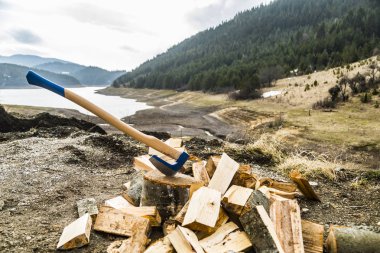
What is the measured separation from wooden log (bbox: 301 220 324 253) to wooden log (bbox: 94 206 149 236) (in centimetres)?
173

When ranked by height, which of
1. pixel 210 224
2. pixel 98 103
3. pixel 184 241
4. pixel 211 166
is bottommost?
pixel 98 103

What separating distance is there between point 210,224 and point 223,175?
115 cm

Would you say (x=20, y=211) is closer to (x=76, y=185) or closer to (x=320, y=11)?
(x=76, y=185)

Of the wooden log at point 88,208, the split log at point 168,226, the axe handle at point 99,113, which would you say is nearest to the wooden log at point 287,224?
the split log at point 168,226

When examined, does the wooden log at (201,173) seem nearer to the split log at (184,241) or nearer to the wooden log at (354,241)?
the split log at (184,241)

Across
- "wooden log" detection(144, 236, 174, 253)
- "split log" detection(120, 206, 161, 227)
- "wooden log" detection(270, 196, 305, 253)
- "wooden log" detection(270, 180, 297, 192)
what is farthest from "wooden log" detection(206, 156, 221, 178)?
"wooden log" detection(144, 236, 174, 253)

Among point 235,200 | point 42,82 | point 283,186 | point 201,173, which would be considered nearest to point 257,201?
point 235,200

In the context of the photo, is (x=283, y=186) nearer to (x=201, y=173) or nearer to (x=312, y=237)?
(x=201, y=173)

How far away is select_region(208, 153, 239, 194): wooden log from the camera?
13.6 feet

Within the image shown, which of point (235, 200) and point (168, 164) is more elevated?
point (168, 164)

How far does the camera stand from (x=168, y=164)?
388cm

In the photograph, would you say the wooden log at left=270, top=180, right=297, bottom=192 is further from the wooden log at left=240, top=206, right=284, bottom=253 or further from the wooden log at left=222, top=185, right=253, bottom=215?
the wooden log at left=240, top=206, right=284, bottom=253

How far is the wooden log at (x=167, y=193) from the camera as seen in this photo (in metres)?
3.91

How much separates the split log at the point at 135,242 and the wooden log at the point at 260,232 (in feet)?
3.46
